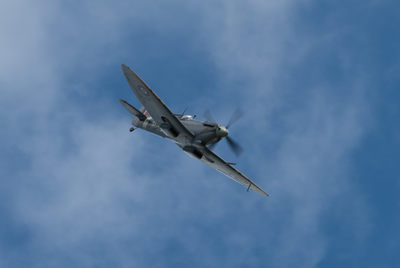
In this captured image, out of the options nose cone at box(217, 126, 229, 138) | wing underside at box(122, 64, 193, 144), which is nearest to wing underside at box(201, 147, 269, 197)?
wing underside at box(122, 64, 193, 144)

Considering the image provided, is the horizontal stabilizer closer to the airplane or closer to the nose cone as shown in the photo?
the airplane

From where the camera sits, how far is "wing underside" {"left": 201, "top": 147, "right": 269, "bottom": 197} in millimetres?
49656

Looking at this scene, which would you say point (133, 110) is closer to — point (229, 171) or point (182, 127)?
point (182, 127)

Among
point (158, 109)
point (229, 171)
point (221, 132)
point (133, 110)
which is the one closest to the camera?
point (221, 132)

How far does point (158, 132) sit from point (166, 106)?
7.61 meters

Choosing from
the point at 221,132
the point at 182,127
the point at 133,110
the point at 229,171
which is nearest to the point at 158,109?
the point at 182,127

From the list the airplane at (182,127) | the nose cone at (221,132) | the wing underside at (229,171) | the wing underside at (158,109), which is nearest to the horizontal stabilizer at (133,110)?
the airplane at (182,127)

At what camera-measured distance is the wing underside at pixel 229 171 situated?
49656 millimetres

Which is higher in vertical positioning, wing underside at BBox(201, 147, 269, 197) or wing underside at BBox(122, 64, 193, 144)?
wing underside at BBox(201, 147, 269, 197)

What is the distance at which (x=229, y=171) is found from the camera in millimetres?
51719

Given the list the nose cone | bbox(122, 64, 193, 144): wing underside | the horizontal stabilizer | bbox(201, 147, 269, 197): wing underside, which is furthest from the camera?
→ bbox(201, 147, 269, 197): wing underside

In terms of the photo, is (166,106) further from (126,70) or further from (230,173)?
(230,173)

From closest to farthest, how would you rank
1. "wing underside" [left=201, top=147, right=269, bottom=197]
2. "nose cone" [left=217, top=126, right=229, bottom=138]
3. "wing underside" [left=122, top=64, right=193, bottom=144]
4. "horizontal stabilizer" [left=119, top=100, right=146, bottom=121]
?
"wing underside" [left=122, top=64, right=193, bottom=144]
"nose cone" [left=217, top=126, right=229, bottom=138]
"horizontal stabilizer" [left=119, top=100, right=146, bottom=121]
"wing underside" [left=201, top=147, right=269, bottom=197]

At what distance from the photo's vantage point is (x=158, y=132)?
50.4 m
